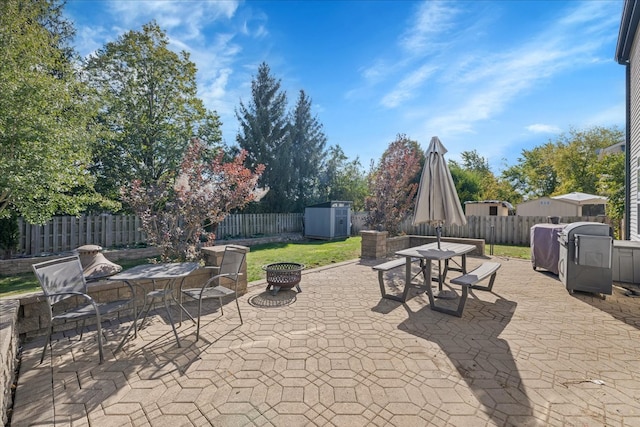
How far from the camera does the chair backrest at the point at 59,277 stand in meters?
2.71

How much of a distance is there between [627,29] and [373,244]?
842 centimetres

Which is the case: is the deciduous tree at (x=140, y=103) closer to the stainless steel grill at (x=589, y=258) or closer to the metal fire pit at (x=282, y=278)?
the metal fire pit at (x=282, y=278)

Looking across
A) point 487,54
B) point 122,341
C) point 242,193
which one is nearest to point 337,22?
point 487,54

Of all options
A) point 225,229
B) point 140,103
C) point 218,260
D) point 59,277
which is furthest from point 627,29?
point 140,103

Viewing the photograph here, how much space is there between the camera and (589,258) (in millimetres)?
4699

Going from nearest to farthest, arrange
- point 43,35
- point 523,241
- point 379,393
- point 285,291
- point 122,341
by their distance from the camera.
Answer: point 379,393, point 122,341, point 285,291, point 43,35, point 523,241

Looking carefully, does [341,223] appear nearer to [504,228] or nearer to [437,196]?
[504,228]

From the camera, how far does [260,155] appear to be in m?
17.5

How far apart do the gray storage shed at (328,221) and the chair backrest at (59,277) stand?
11.4 m

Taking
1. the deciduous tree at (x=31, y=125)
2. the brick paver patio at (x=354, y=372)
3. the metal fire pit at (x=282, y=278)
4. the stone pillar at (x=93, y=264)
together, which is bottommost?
the brick paver patio at (x=354, y=372)

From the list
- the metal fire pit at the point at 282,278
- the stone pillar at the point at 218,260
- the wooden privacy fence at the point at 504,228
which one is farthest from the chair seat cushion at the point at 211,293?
the wooden privacy fence at the point at 504,228

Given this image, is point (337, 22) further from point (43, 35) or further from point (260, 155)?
point (260, 155)

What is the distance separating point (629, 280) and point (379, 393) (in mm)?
6379

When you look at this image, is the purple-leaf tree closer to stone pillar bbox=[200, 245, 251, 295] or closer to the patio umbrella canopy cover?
stone pillar bbox=[200, 245, 251, 295]
